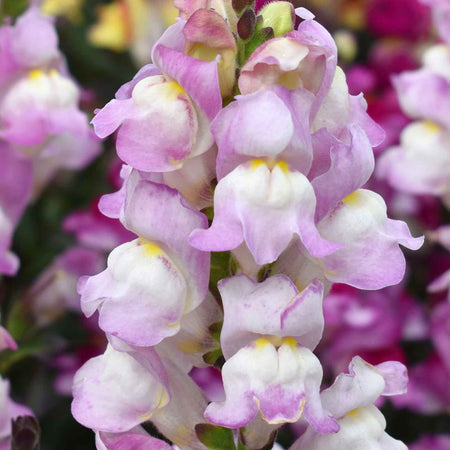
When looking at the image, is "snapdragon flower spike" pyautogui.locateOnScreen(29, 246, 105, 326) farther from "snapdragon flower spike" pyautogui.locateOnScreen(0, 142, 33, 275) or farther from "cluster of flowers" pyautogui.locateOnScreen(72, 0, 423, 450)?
"cluster of flowers" pyautogui.locateOnScreen(72, 0, 423, 450)

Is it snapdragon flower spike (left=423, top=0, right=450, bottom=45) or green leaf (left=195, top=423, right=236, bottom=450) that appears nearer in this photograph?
green leaf (left=195, top=423, right=236, bottom=450)

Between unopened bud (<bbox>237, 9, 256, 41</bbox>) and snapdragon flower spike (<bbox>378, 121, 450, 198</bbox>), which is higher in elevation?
unopened bud (<bbox>237, 9, 256, 41</bbox>)

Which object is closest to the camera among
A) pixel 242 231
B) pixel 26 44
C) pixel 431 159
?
pixel 242 231

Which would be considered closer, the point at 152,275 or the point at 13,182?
the point at 152,275

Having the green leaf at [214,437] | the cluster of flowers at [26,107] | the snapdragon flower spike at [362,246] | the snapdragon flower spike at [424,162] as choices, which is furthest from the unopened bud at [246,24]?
the snapdragon flower spike at [424,162]

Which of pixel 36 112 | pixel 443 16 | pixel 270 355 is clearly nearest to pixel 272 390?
pixel 270 355

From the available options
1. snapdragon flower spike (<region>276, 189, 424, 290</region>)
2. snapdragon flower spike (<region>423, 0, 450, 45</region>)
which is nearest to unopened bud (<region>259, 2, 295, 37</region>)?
snapdragon flower spike (<region>276, 189, 424, 290</region>)

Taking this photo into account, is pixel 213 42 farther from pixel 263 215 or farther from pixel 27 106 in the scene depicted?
pixel 27 106

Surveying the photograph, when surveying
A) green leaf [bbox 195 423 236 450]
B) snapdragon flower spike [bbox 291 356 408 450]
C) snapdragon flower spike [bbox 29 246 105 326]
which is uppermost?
snapdragon flower spike [bbox 291 356 408 450]
